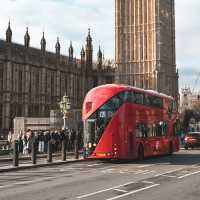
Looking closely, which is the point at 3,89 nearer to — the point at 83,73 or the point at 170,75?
the point at 83,73

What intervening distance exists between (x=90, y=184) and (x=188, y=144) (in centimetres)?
2982

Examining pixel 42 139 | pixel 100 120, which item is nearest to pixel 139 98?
pixel 100 120

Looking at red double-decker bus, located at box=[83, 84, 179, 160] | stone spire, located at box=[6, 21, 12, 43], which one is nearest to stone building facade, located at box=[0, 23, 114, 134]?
stone spire, located at box=[6, 21, 12, 43]

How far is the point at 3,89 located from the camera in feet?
247

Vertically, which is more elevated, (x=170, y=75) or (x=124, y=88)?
(x=170, y=75)

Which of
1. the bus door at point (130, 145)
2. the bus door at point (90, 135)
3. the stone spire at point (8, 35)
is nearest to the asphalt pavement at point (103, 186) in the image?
the bus door at point (90, 135)

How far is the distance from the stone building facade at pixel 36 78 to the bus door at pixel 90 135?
161ft

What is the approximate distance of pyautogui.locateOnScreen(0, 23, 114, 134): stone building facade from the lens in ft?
249

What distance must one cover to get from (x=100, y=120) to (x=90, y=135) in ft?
2.96

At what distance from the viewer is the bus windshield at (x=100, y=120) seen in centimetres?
2366

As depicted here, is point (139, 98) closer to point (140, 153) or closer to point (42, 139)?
point (140, 153)

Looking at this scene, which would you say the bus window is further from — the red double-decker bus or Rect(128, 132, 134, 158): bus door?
Rect(128, 132, 134, 158): bus door

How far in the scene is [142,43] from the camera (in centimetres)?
10906

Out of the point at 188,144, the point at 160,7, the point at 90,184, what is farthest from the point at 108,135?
the point at 160,7
